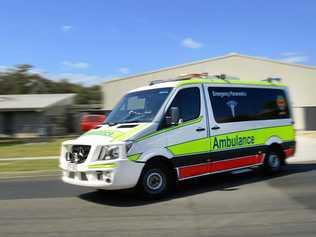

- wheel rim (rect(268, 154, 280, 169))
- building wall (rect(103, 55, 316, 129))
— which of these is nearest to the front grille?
wheel rim (rect(268, 154, 280, 169))

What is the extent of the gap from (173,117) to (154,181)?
128cm

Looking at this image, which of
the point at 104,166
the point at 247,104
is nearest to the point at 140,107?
the point at 104,166

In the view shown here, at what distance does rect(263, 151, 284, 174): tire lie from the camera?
12.6 m

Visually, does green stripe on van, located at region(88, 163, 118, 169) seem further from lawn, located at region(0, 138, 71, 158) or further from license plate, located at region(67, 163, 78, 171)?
lawn, located at region(0, 138, 71, 158)

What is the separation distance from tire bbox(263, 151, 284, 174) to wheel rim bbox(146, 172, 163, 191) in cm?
359

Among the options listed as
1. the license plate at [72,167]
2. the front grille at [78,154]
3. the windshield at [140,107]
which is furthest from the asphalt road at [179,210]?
the windshield at [140,107]

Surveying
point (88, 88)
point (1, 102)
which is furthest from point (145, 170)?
point (88, 88)

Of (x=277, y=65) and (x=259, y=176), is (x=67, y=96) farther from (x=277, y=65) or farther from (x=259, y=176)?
(x=259, y=176)

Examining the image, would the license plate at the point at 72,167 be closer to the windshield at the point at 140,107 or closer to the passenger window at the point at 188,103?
the windshield at the point at 140,107

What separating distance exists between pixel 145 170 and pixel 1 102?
38345mm

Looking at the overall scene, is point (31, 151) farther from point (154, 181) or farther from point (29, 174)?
point (154, 181)

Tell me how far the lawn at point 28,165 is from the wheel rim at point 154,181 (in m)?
7.37

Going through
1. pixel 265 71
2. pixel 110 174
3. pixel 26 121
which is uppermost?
pixel 265 71

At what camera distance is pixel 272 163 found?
12.8 metres
